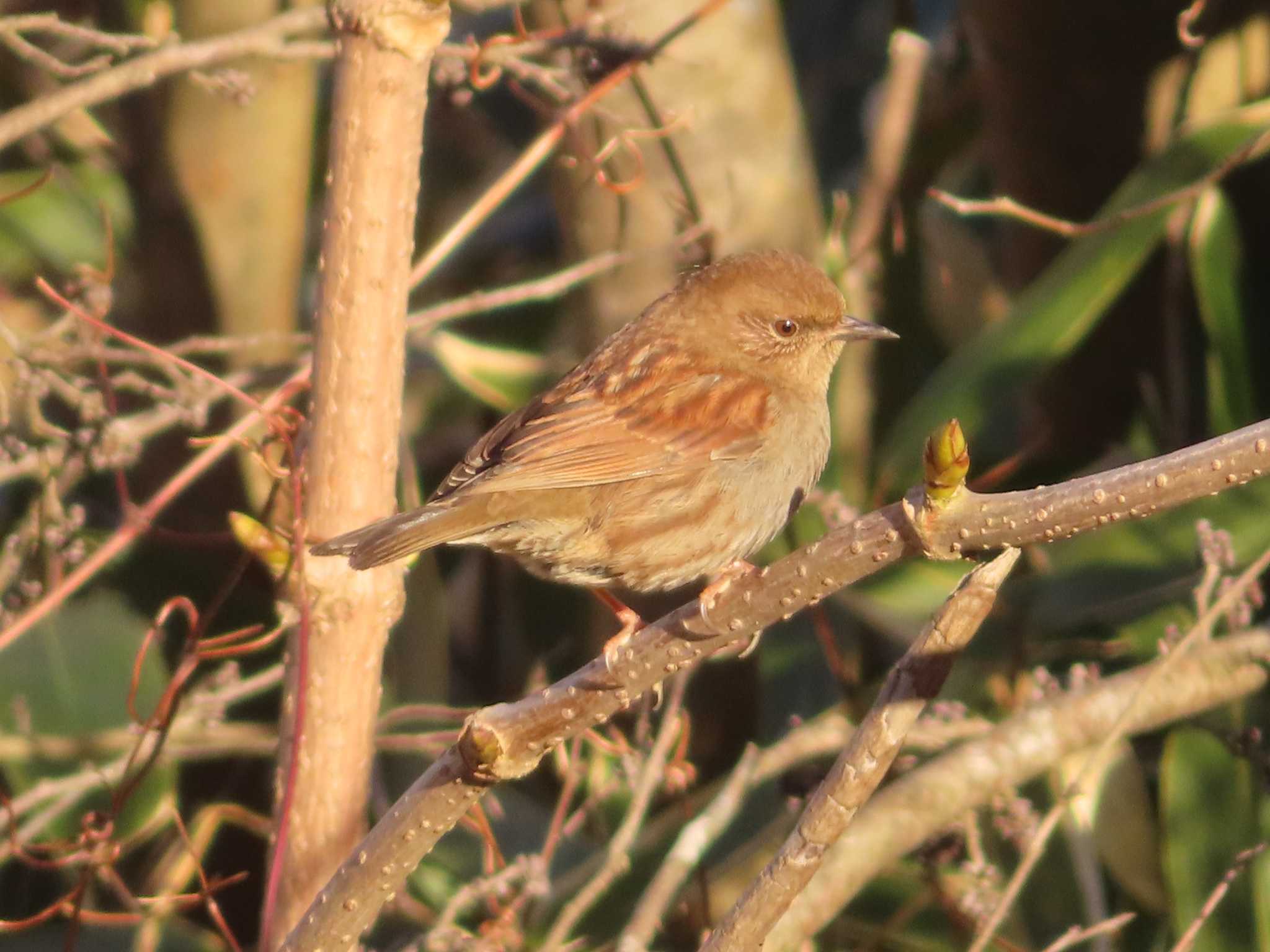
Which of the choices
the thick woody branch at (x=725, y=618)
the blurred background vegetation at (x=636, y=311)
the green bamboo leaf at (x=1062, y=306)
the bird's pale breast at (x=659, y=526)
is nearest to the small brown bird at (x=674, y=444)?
the bird's pale breast at (x=659, y=526)

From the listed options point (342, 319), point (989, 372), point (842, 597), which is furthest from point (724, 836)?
point (342, 319)

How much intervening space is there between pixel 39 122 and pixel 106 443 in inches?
26.5

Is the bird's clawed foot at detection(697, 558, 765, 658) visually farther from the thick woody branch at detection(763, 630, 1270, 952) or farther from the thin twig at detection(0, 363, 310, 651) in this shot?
the thin twig at detection(0, 363, 310, 651)

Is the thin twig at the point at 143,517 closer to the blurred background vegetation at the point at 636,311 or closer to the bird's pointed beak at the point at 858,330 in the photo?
the blurred background vegetation at the point at 636,311

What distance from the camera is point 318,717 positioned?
7.64 ft

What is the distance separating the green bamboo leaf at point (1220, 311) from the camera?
395cm

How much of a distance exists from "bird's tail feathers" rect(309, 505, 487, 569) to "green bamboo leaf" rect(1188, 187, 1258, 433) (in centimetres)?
215

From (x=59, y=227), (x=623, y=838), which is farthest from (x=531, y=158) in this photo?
(x=59, y=227)

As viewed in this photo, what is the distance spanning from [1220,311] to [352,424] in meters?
2.56

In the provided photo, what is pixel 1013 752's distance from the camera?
3.18 m

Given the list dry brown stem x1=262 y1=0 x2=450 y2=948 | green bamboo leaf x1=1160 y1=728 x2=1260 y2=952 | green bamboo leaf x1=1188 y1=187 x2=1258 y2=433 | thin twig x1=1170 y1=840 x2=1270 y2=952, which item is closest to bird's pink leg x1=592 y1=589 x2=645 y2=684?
dry brown stem x1=262 y1=0 x2=450 y2=948

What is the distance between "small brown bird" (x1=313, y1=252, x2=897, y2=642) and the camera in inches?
126

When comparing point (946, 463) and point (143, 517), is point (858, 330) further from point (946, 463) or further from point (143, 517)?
point (946, 463)

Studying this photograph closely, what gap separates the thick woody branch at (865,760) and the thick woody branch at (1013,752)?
0.94 m
